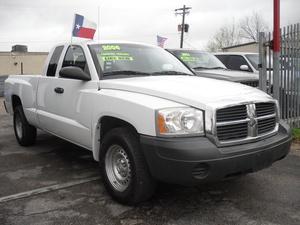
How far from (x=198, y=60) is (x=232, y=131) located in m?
6.52

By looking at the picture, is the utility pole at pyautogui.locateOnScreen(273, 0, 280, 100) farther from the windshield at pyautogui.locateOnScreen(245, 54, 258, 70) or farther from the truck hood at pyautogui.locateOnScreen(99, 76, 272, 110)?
the truck hood at pyautogui.locateOnScreen(99, 76, 272, 110)

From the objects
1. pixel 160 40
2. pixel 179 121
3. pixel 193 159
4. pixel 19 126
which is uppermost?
pixel 160 40

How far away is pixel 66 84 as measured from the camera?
5.54 m

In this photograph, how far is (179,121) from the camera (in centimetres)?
380

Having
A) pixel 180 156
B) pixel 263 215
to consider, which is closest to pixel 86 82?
pixel 180 156

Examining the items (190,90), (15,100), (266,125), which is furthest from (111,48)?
(15,100)

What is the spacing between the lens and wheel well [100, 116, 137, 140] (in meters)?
4.36

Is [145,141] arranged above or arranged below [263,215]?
above

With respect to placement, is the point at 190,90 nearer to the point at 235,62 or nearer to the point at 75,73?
the point at 75,73

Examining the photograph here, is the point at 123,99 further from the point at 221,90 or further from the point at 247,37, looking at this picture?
the point at 247,37

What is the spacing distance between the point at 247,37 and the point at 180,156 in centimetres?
6446

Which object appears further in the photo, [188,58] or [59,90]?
[188,58]

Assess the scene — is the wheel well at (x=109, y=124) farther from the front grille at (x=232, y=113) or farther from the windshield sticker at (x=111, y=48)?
the windshield sticker at (x=111, y=48)

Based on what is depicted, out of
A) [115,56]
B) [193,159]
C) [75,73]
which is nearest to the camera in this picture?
[193,159]
